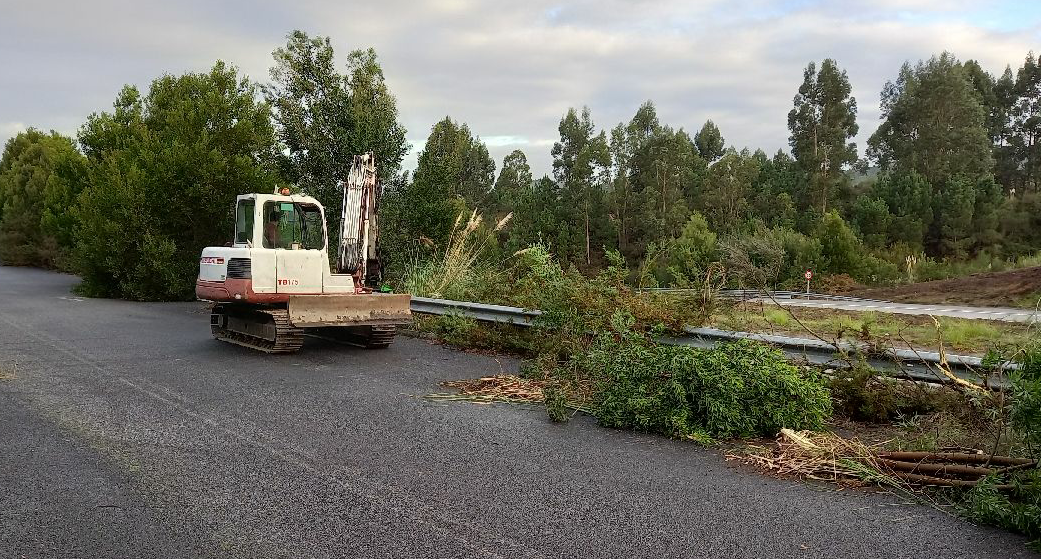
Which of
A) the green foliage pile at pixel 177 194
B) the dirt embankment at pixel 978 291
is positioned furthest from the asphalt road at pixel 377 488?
the dirt embankment at pixel 978 291

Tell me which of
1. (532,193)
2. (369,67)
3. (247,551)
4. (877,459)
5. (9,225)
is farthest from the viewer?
(532,193)

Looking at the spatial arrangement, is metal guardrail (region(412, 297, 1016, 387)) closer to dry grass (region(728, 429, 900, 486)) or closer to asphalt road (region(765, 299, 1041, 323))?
dry grass (region(728, 429, 900, 486))

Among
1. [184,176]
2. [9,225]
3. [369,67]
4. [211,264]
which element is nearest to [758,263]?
[369,67]

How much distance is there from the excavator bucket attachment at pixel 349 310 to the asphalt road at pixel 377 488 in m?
2.30

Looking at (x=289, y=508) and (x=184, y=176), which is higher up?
(x=184, y=176)

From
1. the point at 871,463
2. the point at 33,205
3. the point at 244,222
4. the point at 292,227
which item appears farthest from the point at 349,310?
the point at 33,205

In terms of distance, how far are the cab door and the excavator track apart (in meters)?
0.55

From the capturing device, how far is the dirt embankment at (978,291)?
24.8 meters

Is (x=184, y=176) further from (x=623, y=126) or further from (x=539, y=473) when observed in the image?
(x=623, y=126)

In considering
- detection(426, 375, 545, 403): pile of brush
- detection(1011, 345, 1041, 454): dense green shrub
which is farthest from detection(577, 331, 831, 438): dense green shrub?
detection(1011, 345, 1041, 454): dense green shrub

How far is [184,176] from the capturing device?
66.8ft

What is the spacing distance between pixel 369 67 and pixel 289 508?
16.9m

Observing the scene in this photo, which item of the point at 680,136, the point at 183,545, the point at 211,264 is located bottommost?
the point at 183,545

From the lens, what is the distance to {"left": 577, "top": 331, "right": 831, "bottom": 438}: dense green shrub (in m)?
6.20
